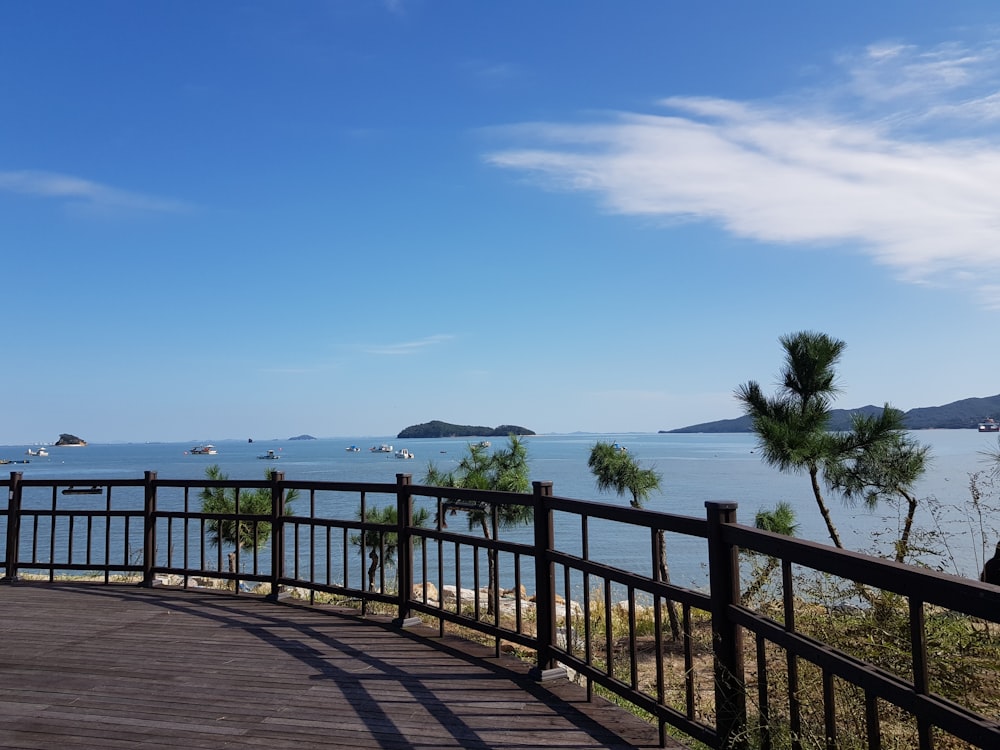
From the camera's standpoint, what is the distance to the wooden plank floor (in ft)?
11.8

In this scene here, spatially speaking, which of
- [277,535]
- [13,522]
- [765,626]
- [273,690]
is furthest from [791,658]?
[13,522]

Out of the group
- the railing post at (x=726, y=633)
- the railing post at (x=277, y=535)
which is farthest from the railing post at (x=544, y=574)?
the railing post at (x=277, y=535)

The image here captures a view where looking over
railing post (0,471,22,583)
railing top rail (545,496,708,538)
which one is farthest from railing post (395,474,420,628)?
railing post (0,471,22,583)

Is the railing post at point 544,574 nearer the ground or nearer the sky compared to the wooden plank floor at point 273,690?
nearer the sky

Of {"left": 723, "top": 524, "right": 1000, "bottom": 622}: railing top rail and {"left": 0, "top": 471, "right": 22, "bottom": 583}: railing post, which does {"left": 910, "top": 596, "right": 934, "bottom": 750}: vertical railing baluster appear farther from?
{"left": 0, "top": 471, "right": 22, "bottom": 583}: railing post

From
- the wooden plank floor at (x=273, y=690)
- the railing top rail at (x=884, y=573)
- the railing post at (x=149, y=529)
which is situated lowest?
the wooden plank floor at (x=273, y=690)

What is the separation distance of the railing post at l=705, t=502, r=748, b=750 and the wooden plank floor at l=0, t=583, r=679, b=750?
56cm

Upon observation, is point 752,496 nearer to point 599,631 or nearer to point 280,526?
point 599,631

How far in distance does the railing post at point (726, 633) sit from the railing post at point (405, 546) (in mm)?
3247

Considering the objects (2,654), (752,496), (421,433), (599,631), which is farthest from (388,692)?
(421,433)

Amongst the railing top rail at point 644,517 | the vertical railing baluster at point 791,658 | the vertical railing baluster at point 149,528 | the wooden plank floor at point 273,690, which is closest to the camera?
the vertical railing baluster at point 791,658

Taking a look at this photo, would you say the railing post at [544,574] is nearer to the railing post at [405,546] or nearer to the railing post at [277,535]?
the railing post at [405,546]

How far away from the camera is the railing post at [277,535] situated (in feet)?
23.5

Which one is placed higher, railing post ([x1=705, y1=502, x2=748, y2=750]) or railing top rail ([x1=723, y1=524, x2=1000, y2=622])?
railing top rail ([x1=723, y1=524, x2=1000, y2=622])
